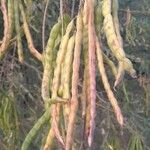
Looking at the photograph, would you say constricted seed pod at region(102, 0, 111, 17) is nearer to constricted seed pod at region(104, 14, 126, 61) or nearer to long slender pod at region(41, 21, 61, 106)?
constricted seed pod at region(104, 14, 126, 61)

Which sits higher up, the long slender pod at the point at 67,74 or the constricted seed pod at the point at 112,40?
the constricted seed pod at the point at 112,40

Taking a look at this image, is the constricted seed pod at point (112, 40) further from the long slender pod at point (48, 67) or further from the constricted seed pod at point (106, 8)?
the long slender pod at point (48, 67)

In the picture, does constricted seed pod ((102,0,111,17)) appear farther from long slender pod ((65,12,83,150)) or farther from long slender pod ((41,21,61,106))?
long slender pod ((41,21,61,106))

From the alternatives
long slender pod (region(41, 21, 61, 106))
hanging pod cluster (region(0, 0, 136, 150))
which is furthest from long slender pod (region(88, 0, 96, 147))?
long slender pod (region(41, 21, 61, 106))

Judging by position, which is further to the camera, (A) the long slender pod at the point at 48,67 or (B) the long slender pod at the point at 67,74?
(A) the long slender pod at the point at 48,67

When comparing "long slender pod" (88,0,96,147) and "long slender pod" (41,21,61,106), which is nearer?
"long slender pod" (88,0,96,147)

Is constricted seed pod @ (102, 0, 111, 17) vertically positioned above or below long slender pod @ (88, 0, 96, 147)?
above

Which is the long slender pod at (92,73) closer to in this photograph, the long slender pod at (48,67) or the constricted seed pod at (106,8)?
the constricted seed pod at (106,8)

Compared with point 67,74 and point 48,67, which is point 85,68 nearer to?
point 67,74

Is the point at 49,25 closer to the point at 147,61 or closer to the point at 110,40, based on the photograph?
the point at 147,61

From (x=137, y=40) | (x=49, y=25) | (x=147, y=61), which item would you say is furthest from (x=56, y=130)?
(x=147, y=61)

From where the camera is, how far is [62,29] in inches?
37.5

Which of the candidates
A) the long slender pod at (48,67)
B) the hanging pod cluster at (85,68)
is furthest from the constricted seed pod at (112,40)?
the long slender pod at (48,67)

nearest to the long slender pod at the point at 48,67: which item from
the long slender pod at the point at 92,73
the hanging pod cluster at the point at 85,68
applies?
the hanging pod cluster at the point at 85,68
